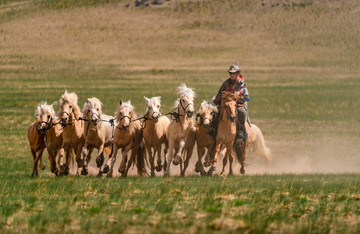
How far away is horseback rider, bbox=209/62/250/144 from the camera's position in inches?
675

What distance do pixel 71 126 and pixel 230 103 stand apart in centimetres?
358

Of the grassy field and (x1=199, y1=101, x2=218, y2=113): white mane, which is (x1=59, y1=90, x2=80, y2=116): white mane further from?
(x1=199, y1=101, x2=218, y2=113): white mane

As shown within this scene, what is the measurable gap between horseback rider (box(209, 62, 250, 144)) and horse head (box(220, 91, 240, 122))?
211mm

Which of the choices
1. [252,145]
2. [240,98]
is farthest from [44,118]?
[252,145]

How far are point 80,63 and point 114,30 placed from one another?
22216 millimetres

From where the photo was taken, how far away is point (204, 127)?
1647 cm

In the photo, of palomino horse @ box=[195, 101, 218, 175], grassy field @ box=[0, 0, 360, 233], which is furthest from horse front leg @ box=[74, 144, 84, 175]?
palomino horse @ box=[195, 101, 218, 175]

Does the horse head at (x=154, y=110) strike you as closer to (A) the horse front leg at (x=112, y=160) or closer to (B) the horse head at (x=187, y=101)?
(B) the horse head at (x=187, y=101)

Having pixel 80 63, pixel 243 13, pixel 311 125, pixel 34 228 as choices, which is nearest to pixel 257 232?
pixel 34 228

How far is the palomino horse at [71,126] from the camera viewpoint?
53.4 feet

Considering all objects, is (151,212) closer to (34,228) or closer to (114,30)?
(34,228)

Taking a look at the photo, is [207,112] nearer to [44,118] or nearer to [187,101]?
[187,101]

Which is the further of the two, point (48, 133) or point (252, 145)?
point (252, 145)

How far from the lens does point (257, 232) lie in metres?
8.67
